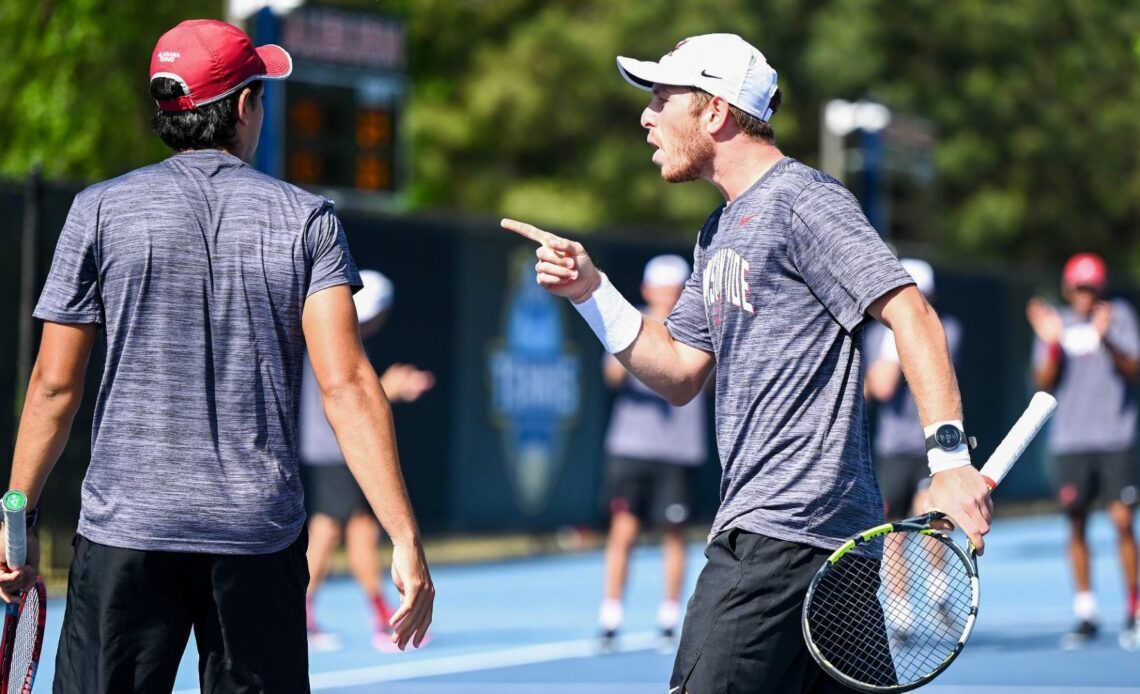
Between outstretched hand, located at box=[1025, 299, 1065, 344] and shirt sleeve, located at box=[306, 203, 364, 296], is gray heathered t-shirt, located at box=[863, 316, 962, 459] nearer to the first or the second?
outstretched hand, located at box=[1025, 299, 1065, 344]

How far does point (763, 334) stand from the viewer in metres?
4.04

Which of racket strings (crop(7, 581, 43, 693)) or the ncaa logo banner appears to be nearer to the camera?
racket strings (crop(7, 581, 43, 693))

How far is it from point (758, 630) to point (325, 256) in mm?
1233

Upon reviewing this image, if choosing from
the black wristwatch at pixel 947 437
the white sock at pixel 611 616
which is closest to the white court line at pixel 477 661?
the white sock at pixel 611 616

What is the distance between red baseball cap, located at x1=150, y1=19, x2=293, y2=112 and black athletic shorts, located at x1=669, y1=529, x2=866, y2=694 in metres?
1.47

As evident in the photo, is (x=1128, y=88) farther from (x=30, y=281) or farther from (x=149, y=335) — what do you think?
(x=149, y=335)

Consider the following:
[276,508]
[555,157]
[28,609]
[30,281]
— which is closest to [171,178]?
[276,508]

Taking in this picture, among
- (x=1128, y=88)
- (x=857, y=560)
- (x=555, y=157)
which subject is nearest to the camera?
(x=857, y=560)

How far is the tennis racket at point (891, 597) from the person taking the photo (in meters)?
3.73

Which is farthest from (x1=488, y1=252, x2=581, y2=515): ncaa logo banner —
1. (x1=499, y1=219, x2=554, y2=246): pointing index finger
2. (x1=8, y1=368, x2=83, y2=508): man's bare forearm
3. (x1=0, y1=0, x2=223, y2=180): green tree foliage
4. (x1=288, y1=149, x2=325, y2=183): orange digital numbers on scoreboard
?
(x1=8, y1=368, x2=83, y2=508): man's bare forearm

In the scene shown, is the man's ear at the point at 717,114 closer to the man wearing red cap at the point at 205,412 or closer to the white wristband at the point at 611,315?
the white wristband at the point at 611,315

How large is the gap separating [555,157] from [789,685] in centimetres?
3180

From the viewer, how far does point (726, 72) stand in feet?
13.8

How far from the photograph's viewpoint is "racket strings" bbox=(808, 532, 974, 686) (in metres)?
3.86
